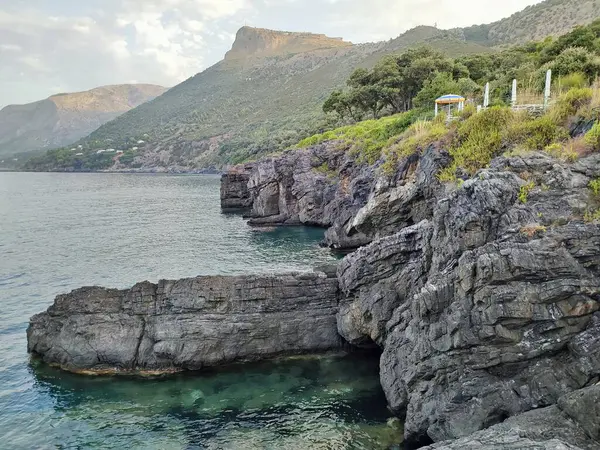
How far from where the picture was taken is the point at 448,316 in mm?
14578

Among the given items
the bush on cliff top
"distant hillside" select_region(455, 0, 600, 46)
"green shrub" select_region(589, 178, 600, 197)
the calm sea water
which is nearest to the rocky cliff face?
Answer: "green shrub" select_region(589, 178, 600, 197)

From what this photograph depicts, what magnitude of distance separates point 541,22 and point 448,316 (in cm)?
14209

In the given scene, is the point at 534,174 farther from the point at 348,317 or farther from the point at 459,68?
the point at 459,68

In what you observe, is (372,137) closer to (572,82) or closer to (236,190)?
(572,82)

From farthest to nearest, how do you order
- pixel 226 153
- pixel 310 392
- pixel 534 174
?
1. pixel 226 153
2. pixel 310 392
3. pixel 534 174

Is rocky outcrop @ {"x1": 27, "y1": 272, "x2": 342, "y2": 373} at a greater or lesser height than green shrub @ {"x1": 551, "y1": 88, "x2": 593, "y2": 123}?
lesser

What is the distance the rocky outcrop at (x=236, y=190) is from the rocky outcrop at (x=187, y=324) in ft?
172

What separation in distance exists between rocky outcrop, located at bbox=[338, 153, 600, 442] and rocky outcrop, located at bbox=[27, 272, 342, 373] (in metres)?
5.56

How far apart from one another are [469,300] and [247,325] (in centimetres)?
1045

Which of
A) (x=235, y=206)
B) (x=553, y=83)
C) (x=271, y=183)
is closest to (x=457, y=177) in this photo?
(x=553, y=83)

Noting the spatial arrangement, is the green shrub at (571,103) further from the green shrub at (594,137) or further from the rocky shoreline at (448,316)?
the rocky shoreline at (448,316)

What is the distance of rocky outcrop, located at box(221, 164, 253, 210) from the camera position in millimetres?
74188

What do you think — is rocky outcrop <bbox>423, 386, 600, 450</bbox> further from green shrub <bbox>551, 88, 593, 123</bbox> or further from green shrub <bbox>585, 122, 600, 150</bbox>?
green shrub <bbox>551, 88, 593, 123</bbox>

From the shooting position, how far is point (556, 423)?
1062 cm
